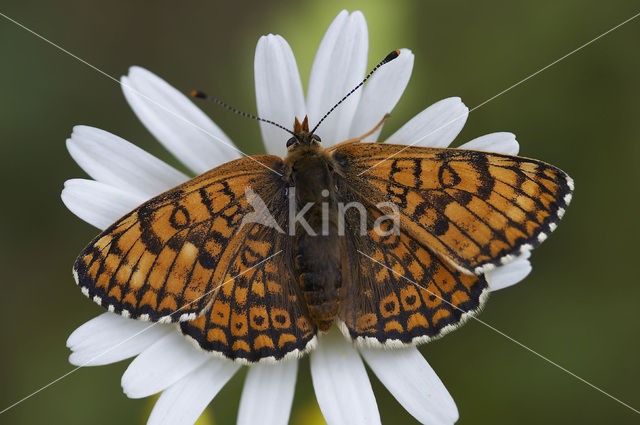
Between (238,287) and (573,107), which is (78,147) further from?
(573,107)

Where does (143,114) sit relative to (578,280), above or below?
above

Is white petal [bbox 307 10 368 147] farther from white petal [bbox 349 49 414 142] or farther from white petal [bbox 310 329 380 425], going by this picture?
white petal [bbox 310 329 380 425]

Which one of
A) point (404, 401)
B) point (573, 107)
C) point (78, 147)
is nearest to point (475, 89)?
point (573, 107)

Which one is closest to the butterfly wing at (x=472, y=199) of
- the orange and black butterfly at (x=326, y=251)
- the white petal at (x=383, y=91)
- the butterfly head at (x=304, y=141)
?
the orange and black butterfly at (x=326, y=251)

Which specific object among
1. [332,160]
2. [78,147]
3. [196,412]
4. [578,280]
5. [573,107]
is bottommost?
[578,280]

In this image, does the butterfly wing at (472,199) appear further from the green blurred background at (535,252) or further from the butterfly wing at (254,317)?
the green blurred background at (535,252)

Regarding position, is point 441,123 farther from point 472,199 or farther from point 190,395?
point 190,395

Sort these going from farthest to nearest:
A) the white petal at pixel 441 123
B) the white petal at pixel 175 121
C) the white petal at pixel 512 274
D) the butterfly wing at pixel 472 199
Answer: the white petal at pixel 175 121, the white petal at pixel 441 123, the white petal at pixel 512 274, the butterfly wing at pixel 472 199
